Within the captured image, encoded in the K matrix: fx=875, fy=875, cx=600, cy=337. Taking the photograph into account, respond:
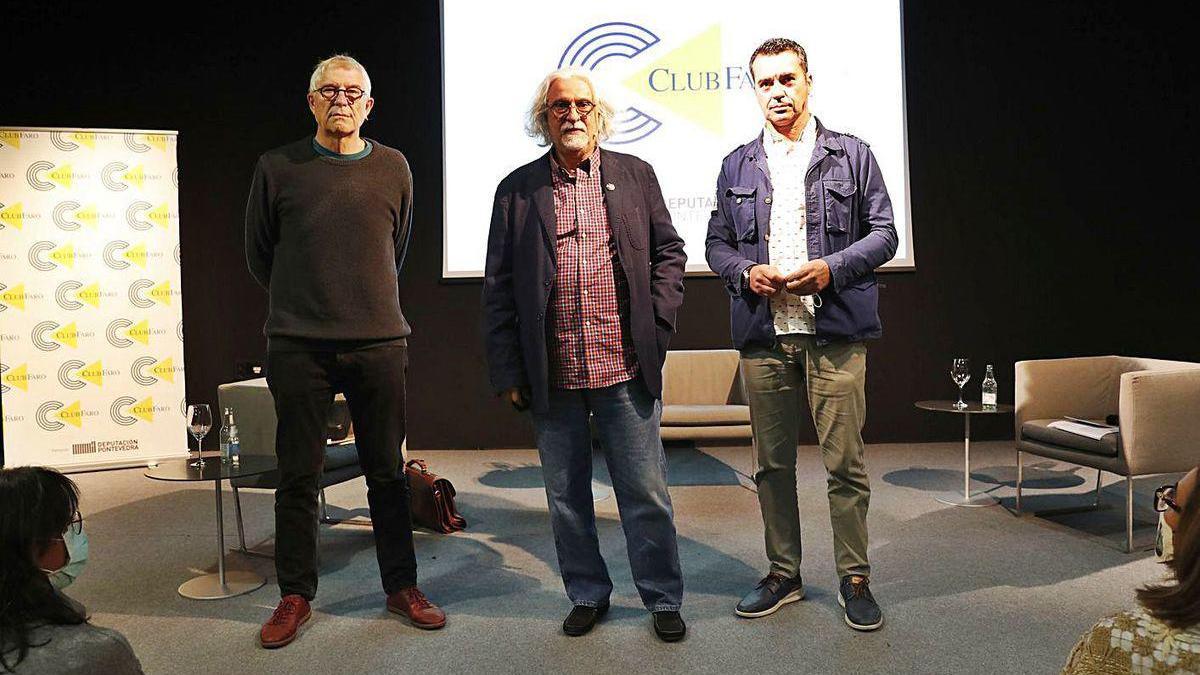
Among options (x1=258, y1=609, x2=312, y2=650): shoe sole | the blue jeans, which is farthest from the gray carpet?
the blue jeans

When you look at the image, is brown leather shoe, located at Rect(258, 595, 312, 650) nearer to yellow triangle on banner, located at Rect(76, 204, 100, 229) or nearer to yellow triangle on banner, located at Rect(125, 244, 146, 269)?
yellow triangle on banner, located at Rect(125, 244, 146, 269)

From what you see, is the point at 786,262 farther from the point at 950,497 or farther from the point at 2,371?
the point at 2,371

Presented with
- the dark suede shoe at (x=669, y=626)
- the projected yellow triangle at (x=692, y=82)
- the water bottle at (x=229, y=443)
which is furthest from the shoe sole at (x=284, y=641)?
the projected yellow triangle at (x=692, y=82)

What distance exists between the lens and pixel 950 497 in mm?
4270

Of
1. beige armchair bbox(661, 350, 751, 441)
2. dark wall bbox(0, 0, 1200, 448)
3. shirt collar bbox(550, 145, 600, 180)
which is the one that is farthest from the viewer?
dark wall bbox(0, 0, 1200, 448)

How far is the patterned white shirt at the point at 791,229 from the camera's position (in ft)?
8.59

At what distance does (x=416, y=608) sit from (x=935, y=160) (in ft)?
15.5

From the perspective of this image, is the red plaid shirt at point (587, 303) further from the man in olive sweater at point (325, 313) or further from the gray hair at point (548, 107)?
the man in olive sweater at point (325, 313)

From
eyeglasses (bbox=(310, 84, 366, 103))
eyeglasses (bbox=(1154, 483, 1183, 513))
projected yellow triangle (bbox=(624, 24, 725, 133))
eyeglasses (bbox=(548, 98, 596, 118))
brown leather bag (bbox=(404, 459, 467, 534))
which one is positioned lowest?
brown leather bag (bbox=(404, 459, 467, 534))

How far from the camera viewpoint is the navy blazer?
2416 mm

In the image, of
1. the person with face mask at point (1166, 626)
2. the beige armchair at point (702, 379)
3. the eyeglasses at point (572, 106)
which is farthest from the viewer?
the beige armchair at point (702, 379)

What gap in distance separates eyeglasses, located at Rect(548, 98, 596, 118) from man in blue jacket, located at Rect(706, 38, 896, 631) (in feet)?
1.83

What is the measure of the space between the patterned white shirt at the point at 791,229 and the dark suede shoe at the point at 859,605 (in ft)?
2.49

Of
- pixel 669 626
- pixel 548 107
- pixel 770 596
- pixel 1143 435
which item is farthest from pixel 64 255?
pixel 1143 435
